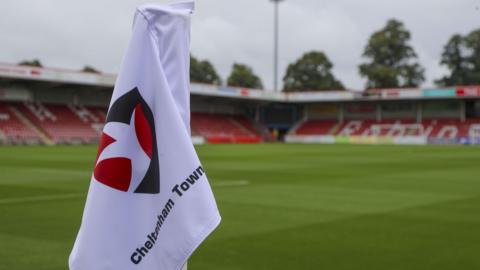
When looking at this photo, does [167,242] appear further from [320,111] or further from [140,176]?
[320,111]

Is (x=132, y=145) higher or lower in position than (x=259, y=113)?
higher

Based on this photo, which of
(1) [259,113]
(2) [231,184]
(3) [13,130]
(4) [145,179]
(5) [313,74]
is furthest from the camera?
(5) [313,74]

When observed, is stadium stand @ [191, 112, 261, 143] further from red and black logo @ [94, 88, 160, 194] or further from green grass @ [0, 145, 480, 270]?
red and black logo @ [94, 88, 160, 194]

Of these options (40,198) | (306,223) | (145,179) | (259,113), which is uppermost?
(145,179)

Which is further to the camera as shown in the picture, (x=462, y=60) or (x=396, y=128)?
(x=462, y=60)

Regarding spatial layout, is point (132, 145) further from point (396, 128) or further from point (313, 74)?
point (313, 74)

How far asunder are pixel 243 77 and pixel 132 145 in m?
101

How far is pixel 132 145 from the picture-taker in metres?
2.78

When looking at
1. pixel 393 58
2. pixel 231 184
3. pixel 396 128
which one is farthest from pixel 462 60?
pixel 231 184

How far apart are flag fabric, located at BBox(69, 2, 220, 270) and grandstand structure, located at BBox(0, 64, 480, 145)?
51.2m

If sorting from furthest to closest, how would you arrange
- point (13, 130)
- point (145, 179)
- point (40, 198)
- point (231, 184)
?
point (13, 130)
point (231, 184)
point (40, 198)
point (145, 179)

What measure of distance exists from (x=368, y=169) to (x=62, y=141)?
37.0m

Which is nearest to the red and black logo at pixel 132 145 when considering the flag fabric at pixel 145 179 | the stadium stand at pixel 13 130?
the flag fabric at pixel 145 179

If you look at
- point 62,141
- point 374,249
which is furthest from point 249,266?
point 62,141
